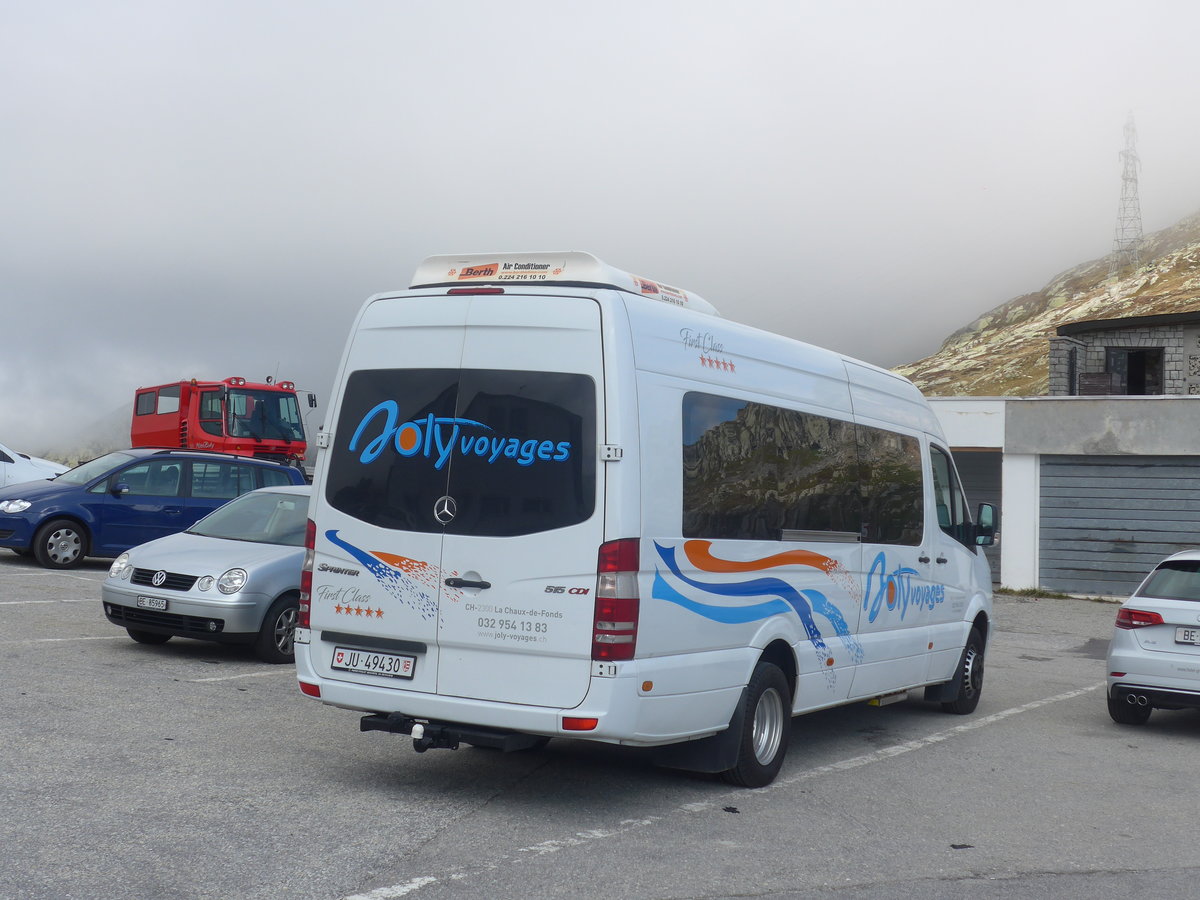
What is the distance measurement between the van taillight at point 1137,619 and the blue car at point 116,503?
38.2 ft

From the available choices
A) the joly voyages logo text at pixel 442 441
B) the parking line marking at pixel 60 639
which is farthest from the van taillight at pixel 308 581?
the parking line marking at pixel 60 639

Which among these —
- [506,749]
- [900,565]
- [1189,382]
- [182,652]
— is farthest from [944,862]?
[1189,382]

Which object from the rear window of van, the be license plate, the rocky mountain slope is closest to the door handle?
the rear window of van

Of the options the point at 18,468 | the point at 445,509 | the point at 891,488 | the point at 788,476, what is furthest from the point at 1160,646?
the point at 18,468

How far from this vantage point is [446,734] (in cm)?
634

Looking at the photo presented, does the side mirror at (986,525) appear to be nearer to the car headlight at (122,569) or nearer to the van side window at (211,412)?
the car headlight at (122,569)

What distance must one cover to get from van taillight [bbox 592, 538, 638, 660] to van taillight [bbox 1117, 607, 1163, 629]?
577 cm

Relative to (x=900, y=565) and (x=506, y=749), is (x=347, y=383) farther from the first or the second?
(x=900, y=565)

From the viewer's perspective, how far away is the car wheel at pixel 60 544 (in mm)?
17031

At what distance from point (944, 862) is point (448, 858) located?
2.28 metres

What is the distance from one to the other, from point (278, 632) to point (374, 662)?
4681mm

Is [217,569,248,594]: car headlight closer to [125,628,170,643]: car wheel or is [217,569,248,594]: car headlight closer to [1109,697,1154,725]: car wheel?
[125,628,170,643]: car wheel

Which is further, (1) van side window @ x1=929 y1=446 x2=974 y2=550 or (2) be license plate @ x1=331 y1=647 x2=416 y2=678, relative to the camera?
(1) van side window @ x1=929 y1=446 x2=974 y2=550

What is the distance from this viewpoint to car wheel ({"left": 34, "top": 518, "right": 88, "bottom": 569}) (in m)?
17.0
